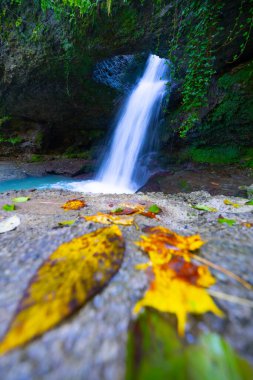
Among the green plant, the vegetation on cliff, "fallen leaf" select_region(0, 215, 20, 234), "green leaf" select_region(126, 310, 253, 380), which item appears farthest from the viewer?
the vegetation on cliff

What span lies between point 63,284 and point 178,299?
38 centimetres

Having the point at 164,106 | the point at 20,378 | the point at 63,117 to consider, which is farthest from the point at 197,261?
the point at 63,117

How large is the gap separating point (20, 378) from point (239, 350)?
51cm

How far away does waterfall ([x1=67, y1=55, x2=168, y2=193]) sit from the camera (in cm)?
676

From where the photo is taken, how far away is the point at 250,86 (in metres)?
4.49

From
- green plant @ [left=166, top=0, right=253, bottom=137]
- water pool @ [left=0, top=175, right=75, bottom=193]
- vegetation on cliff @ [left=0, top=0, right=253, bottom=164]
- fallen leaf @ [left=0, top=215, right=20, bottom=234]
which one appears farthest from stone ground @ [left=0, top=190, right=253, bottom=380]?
water pool @ [left=0, top=175, right=75, bottom=193]

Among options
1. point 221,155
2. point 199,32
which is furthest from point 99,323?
point 221,155

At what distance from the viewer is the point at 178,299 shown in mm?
591

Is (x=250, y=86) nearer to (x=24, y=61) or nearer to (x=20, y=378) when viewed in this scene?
(x=20, y=378)

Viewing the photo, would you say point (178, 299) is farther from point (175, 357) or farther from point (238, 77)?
point (238, 77)

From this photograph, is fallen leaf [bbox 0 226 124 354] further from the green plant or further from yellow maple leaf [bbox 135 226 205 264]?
the green plant

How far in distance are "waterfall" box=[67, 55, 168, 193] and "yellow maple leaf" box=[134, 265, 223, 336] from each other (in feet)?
18.4

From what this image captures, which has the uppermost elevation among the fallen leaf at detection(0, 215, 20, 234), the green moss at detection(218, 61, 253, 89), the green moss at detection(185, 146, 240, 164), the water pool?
the green moss at detection(218, 61, 253, 89)

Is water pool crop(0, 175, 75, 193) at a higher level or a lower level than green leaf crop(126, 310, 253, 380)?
lower
